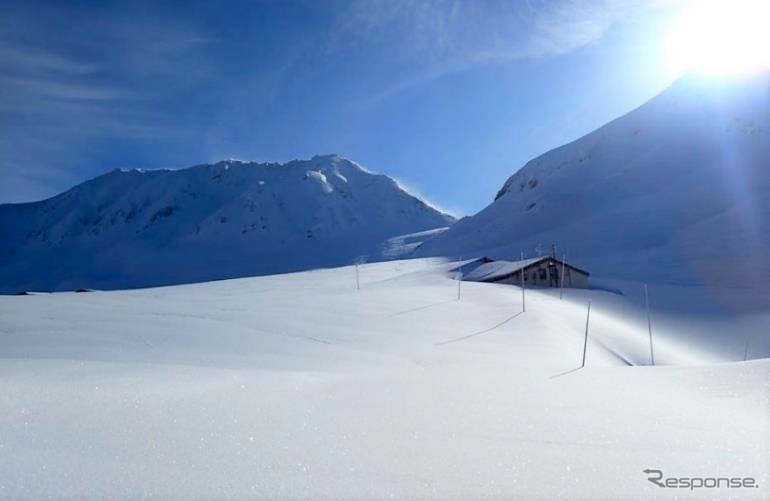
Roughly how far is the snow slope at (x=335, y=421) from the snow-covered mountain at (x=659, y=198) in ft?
174

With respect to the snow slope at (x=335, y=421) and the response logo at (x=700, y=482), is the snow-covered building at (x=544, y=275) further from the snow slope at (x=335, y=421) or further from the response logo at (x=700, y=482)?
the response logo at (x=700, y=482)

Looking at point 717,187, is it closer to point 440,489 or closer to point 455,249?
point 455,249

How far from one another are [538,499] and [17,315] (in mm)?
14483

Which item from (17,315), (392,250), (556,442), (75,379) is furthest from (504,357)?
(392,250)

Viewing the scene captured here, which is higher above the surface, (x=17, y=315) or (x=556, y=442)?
(x=17, y=315)

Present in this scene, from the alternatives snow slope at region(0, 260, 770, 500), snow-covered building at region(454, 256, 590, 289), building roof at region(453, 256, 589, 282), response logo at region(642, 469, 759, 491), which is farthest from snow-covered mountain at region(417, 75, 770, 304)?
response logo at region(642, 469, 759, 491)

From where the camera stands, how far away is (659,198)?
95.9 meters

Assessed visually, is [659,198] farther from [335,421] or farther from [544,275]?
[335,421]

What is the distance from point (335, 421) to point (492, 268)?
47.4 m

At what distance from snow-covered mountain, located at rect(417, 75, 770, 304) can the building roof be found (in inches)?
690

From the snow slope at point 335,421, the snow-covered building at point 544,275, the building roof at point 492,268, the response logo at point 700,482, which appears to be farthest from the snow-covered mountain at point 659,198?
the response logo at point 700,482

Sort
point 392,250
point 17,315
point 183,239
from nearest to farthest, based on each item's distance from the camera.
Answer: point 17,315, point 392,250, point 183,239

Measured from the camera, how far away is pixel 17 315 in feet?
44.1

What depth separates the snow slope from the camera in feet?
12.6
